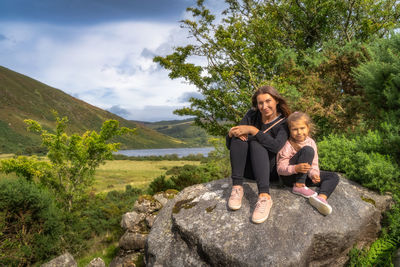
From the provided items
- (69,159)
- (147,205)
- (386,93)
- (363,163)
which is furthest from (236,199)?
(69,159)

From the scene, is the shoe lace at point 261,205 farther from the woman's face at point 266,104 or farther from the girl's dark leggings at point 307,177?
the woman's face at point 266,104

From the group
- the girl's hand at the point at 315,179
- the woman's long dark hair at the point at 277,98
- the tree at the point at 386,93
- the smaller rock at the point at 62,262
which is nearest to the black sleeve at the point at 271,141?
the woman's long dark hair at the point at 277,98

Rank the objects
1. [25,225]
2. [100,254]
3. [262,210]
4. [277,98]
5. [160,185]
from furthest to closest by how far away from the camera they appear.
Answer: [160,185], [100,254], [25,225], [277,98], [262,210]

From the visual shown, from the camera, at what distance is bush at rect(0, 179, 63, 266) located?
7.28m

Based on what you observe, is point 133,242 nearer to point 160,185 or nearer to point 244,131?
point 160,185

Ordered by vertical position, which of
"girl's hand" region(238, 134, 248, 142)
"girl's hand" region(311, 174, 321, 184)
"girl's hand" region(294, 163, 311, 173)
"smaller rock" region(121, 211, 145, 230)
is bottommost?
"smaller rock" region(121, 211, 145, 230)

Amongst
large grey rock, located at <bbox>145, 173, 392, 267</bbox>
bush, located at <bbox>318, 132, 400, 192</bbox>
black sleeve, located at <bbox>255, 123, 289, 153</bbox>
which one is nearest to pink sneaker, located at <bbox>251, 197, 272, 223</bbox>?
large grey rock, located at <bbox>145, 173, 392, 267</bbox>

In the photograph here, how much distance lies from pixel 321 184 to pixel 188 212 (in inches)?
83.7

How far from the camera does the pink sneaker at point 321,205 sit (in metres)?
3.38

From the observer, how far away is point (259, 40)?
46.1 feet

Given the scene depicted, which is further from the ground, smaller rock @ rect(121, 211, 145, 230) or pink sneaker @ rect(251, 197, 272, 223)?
pink sneaker @ rect(251, 197, 272, 223)

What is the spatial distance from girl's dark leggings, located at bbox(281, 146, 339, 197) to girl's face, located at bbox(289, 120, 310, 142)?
9.7 inches

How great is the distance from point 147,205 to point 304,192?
5.87 metres

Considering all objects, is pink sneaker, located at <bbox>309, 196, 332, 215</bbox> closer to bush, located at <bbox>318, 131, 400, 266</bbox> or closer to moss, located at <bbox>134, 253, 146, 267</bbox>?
bush, located at <bbox>318, 131, 400, 266</bbox>
